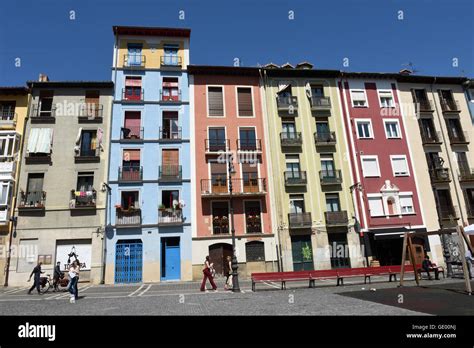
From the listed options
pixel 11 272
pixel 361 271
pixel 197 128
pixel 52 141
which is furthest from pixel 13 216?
pixel 361 271

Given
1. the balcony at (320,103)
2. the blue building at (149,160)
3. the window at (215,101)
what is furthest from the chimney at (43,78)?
the balcony at (320,103)

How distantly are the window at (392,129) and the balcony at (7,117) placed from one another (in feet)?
101

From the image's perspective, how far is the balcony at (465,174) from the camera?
2746 centimetres

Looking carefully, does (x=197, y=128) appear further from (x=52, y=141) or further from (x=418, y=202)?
(x=418, y=202)

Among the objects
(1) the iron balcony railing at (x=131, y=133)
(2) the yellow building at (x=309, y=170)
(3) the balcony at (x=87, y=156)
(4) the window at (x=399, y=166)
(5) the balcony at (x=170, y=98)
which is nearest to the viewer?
(3) the balcony at (x=87, y=156)

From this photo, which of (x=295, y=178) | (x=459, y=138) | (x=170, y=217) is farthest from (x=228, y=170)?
(x=459, y=138)

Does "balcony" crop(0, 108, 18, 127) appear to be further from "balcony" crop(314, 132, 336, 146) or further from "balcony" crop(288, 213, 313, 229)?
"balcony" crop(314, 132, 336, 146)

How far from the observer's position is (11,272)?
21.6 metres

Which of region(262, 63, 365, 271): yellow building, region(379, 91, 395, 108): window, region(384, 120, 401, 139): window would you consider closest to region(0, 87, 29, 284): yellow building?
region(262, 63, 365, 271): yellow building

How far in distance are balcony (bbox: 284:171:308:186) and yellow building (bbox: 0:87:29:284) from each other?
20212 mm

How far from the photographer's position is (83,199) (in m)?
23.1

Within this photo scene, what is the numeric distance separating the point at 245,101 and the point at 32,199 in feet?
59.7

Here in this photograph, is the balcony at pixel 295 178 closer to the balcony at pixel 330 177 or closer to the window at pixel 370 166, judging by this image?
the balcony at pixel 330 177

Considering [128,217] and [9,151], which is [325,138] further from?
[9,151]
